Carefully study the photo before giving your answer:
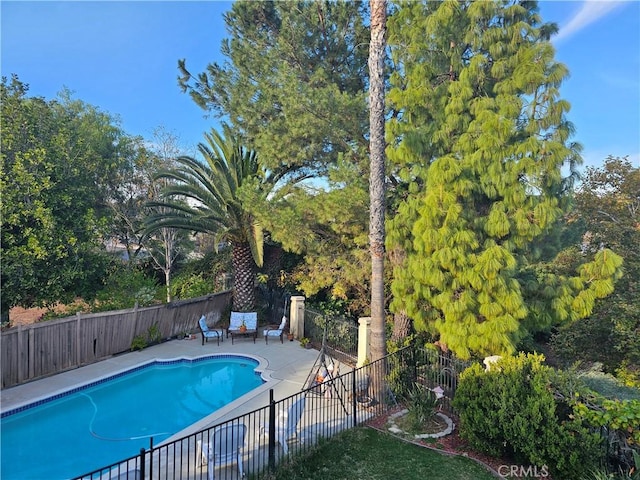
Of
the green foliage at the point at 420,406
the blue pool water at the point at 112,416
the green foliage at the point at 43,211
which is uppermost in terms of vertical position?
the green foliage at the point at 43,211

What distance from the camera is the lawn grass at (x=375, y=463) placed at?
541 cm

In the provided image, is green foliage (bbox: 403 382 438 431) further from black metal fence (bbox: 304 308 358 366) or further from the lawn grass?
black metal fence (bbox: 304 308 358 366)

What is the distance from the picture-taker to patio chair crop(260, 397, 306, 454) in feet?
19.5

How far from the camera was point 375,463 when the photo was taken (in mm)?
5793

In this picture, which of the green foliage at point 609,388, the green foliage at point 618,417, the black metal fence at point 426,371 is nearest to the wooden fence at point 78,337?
the black metal fence at point 426,371

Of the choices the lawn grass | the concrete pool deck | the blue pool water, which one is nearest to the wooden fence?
the concrete pool deck

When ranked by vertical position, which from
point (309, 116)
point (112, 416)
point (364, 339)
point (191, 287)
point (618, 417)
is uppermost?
point (309, 116)

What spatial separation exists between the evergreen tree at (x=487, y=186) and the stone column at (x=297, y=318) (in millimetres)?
5783

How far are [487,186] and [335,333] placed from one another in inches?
264

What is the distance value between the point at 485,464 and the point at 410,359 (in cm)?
309

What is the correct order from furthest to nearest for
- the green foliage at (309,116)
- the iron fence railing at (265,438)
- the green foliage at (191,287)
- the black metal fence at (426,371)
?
1. the green foliage at (191,287)
2. the green foliage at (309,116)
3. the black metal fence at (426,371)
4. the iron fence railing at (265,438)

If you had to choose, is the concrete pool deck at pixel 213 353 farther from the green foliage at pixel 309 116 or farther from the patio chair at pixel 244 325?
the green foliage at pixel 309 116

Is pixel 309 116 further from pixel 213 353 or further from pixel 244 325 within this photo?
pixel 213 353

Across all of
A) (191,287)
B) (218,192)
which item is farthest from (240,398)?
(191,287)
